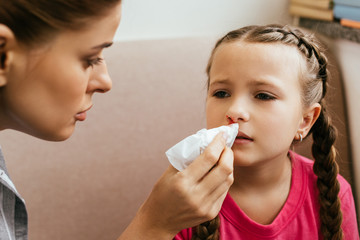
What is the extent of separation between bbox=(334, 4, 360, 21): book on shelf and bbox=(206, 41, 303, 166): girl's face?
59 centimetres

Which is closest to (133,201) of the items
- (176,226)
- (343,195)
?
(176,226)

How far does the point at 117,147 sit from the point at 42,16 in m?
0.74

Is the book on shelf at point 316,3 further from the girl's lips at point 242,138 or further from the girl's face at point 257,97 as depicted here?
the girl's lips at point 242,138

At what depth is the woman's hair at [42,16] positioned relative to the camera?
2.07ft

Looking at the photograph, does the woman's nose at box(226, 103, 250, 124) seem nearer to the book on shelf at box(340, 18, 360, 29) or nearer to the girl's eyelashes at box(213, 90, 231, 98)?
the girl's eyelashes at box(213, 90, 231, 98)

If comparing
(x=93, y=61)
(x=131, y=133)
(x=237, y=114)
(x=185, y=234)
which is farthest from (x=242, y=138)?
(x=131, y=133)

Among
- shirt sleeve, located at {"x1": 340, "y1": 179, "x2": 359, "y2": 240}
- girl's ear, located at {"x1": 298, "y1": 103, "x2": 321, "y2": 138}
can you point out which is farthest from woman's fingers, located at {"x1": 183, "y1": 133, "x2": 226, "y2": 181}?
shirt sleeve, located at {"x1": 340, "y1": 179, "x2": 359, "y2": 240}

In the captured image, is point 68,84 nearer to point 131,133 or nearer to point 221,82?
point 221,82

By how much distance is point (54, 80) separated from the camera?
0.68 meters

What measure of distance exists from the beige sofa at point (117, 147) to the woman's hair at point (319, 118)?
0.33 m

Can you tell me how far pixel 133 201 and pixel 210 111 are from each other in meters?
0.50

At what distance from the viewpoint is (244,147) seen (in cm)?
95

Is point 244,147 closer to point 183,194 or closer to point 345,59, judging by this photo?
point 183,194

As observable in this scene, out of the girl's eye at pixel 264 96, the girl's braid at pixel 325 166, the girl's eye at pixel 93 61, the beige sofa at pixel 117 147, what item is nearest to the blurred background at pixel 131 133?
the beige sofa at pixel 117 147
